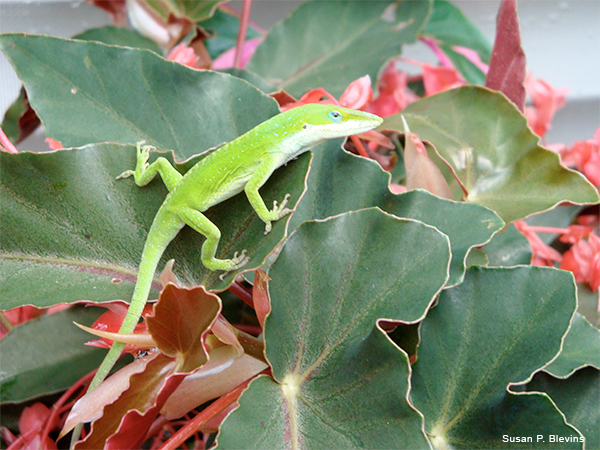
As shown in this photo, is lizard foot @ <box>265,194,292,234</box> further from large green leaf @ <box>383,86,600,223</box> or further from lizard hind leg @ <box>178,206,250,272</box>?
large green leaf @ <box>383,86,600,223</box>

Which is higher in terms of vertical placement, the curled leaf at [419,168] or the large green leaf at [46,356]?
the curled leaf at [419,168]

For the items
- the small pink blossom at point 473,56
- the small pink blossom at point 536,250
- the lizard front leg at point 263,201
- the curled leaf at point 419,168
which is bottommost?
the small pink blossom at point 536,250

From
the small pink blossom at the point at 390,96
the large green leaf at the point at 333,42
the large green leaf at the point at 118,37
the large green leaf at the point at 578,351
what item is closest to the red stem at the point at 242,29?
the large green leaf at the point at 333,42

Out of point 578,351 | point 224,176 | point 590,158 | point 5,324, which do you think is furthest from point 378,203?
point 5,324

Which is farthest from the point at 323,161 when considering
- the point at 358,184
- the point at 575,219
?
the point at 575,219

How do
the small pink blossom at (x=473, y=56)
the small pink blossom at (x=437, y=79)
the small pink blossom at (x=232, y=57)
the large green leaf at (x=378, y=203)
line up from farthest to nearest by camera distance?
the small pink blossom at (x=473, y=56)
the small pink blossom at (x=232, y=57)
the small pink blossom at (x=437, y=79)
the large green leaf at (x=378, y=203)

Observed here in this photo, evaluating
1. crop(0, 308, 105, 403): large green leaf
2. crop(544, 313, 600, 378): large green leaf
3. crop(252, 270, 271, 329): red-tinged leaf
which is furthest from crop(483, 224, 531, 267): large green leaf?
crop(0, 308, 105, 403): large green leaf

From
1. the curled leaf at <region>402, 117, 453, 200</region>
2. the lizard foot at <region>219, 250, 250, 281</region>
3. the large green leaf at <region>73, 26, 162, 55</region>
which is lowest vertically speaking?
the curled leaf at <region>402, 117, 453, 200</region>

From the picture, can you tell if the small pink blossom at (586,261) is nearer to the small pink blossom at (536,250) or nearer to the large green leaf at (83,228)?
the small pink blossom at (536,250)

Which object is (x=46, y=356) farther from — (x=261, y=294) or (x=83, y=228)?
(x=261, y=294)
